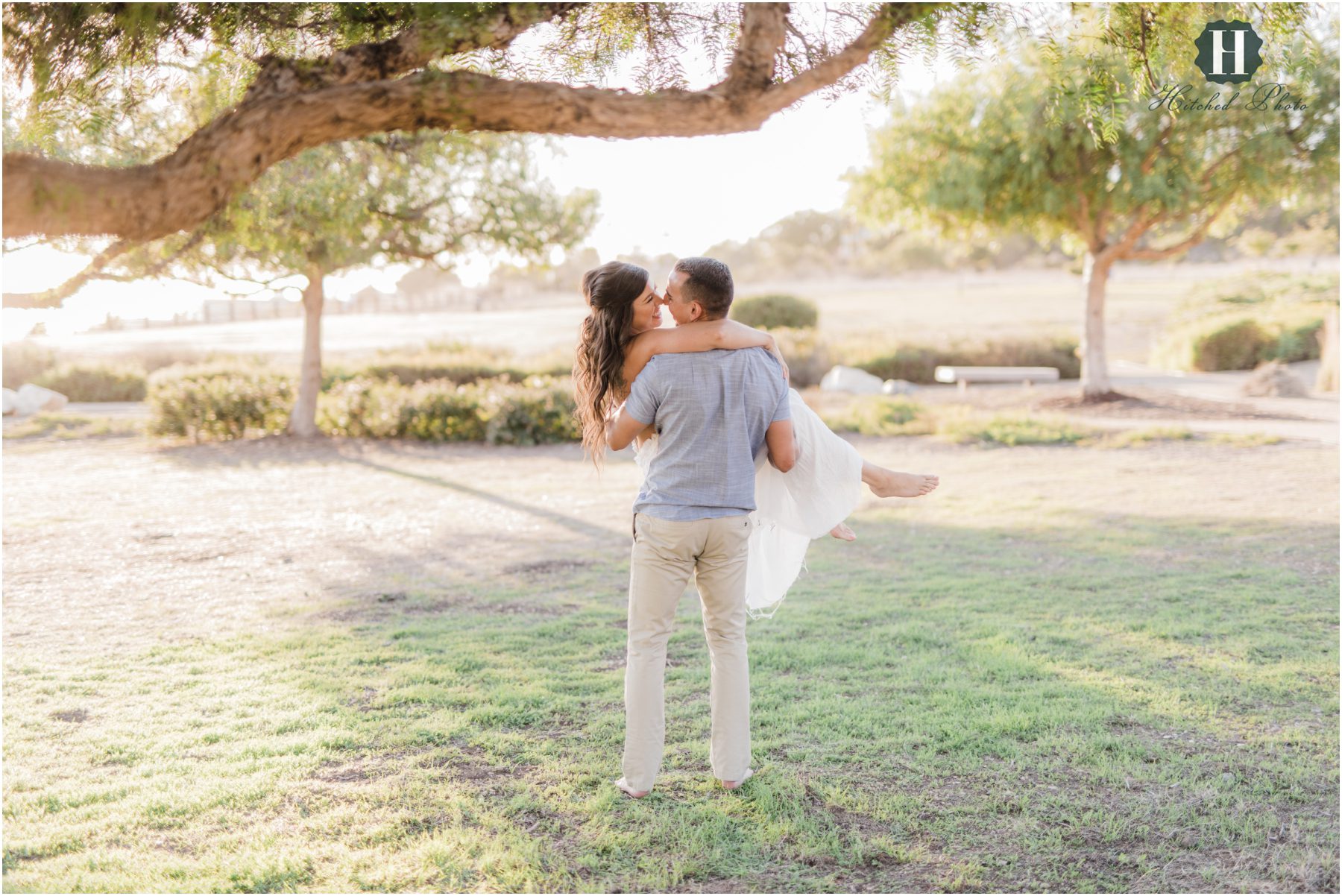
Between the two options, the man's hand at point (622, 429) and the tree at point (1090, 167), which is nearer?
the man's hand at point (622, 429)

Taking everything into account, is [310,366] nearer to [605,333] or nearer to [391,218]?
[391,218]

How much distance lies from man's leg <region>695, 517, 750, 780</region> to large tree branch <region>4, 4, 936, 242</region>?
1.37 m

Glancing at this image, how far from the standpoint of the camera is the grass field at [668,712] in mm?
3291

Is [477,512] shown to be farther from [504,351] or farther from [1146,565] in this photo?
[504,351]

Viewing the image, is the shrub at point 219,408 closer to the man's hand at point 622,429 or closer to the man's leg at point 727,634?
the man's hand at point 622,429

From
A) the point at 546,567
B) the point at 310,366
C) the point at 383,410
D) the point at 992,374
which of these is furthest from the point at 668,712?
the point at 992,374

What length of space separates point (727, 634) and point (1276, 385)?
16120 mm

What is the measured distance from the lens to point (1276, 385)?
16438mm

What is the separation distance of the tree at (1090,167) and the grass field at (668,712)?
703 centimetres

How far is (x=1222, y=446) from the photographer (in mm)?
12312

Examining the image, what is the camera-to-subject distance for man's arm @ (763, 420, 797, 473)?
362 cm

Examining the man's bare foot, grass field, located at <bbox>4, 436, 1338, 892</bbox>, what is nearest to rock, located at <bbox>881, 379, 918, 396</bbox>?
grass field, located at <bbox>4, 436, 1338, 892</bbox>

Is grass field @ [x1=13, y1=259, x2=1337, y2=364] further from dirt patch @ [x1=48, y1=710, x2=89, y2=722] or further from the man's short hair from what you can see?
the man's short hair

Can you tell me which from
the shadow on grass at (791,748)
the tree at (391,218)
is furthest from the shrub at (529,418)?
the shadow on grass at (791,748)
